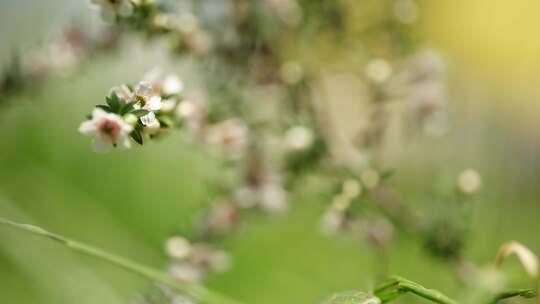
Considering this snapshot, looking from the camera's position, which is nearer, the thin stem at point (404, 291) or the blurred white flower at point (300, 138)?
the thin stem at point (404, 291)

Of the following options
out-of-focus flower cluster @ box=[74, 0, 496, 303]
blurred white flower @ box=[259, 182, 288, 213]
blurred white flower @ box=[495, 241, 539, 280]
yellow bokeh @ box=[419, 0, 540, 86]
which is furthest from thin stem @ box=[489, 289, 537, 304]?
yellow bokeh @ box=[419, 0, 540, 86]

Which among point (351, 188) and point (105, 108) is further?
point (351, 188)

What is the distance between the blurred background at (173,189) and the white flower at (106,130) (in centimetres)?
47

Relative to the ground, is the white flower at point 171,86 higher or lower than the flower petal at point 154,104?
higher

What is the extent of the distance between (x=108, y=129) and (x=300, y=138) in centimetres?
41

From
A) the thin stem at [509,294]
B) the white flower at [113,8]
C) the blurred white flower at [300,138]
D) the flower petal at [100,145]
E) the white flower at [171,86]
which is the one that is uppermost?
the blurred white flower at [300,138]

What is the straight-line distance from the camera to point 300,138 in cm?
84

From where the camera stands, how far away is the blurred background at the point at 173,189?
3.45ft

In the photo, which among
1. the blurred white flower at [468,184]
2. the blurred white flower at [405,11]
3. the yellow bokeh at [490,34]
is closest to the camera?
the blurred white flower at [468,184]

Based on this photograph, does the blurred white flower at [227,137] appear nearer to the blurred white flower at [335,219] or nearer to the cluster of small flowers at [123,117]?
the blurred white flower at [335,219]

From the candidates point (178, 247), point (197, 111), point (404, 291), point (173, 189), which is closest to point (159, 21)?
point (197, 111)

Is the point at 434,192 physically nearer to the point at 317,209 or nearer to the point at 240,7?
the point at 240,7

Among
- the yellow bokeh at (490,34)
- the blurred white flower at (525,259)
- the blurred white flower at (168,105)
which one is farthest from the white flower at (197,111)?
the yellow bokeh at (490,34)

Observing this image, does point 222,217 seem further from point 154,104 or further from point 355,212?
point 154,104
